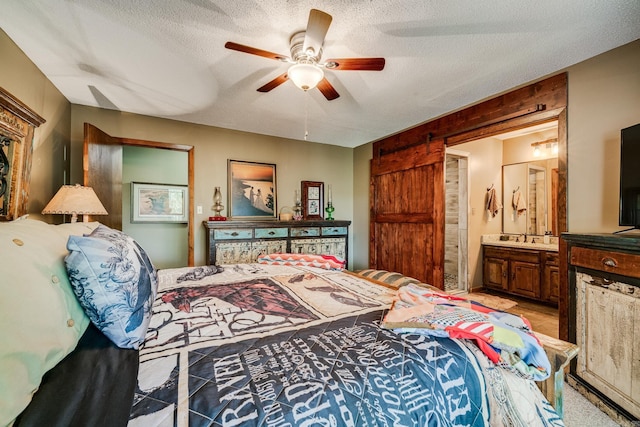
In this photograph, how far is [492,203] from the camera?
429 centimetres

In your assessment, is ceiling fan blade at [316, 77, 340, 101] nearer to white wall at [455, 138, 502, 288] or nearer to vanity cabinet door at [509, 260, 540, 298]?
white wall at [455, 138, 502, 288]

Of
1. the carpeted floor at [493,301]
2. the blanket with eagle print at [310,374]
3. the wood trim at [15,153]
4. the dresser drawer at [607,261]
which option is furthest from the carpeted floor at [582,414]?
the wood trim at [15,153]

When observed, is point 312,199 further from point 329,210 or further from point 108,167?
point 108,167

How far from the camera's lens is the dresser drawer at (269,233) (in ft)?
12.3

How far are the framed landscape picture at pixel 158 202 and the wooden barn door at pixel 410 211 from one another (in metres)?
3.26

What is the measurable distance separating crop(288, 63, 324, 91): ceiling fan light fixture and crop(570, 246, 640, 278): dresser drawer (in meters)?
2.20

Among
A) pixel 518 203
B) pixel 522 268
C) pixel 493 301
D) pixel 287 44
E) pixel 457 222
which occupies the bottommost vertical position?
pixel 493 301

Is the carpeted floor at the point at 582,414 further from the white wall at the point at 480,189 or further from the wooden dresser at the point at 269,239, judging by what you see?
the wooden dresser at the point at 269,239

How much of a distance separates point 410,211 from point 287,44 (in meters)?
2.74

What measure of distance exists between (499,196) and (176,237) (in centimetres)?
550

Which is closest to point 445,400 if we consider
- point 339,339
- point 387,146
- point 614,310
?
point 339,339

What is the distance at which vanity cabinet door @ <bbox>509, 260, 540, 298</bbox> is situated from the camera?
3.56m

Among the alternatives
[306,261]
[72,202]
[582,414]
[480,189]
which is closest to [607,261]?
[582,414]

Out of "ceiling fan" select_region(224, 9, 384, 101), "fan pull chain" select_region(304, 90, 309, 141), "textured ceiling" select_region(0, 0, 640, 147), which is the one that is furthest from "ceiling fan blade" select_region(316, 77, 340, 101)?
"fan pull chain" select_region(304, 90, 309, 141)
